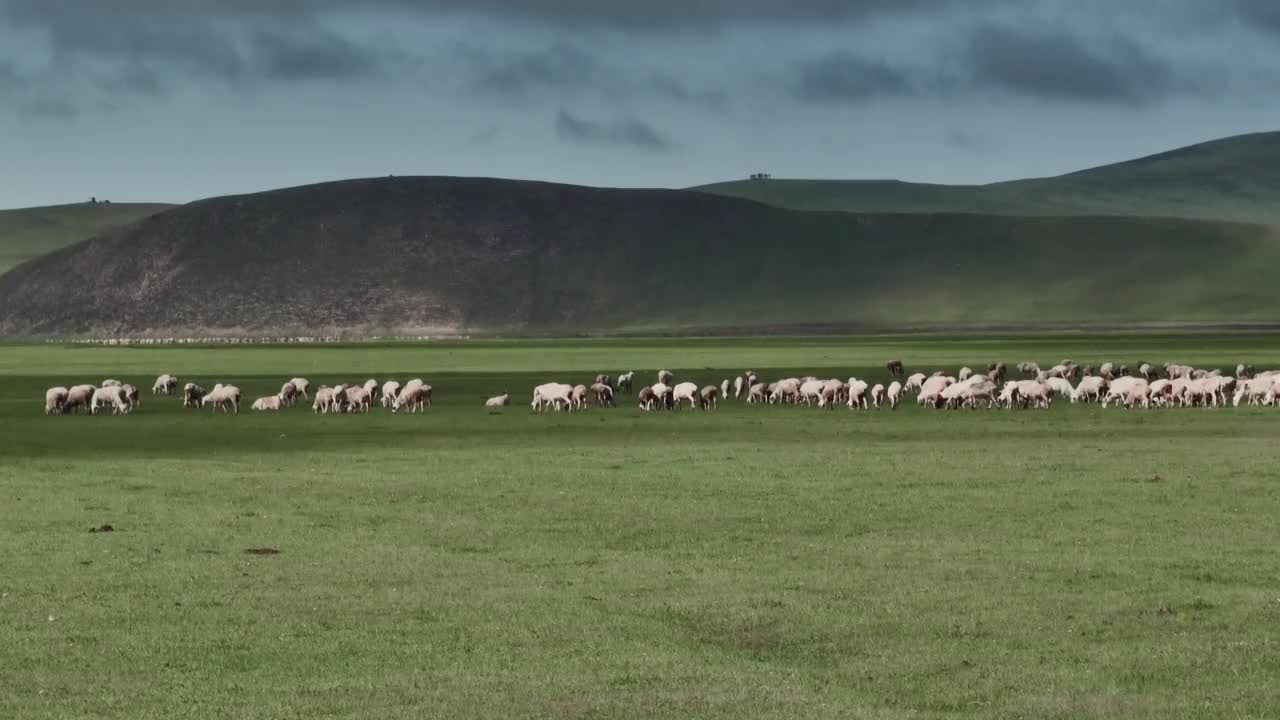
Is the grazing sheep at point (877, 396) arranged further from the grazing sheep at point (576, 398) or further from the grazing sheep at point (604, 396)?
the grazing sheep at point (576, 398)

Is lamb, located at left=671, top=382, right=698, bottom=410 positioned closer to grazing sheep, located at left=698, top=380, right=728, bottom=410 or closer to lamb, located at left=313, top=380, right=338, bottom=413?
grazing sheep, located at left=698, top=380, right=728, bottom=410

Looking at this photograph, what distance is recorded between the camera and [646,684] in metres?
12.9

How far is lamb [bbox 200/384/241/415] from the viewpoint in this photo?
165ft

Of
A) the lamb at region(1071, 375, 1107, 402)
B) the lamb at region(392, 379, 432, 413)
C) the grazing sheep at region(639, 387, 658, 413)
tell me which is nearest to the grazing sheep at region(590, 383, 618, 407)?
the grazing sheep at region(639, 387, 658, 413)

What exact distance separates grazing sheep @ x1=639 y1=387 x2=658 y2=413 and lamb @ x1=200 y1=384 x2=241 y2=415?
10.2 m

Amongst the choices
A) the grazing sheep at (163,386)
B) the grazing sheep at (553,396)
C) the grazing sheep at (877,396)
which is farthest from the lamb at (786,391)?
the grazing sheep at (163,386)

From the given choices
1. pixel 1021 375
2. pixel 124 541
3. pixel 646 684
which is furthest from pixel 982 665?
pixel 1021 375

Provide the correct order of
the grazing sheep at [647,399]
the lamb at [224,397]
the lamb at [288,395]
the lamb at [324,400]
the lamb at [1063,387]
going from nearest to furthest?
the lamb at [324,400] < the grazing sheep at [647,399] < the lamb at [224,397] < the lamb at [288,395] < the lamb at [1063,387]

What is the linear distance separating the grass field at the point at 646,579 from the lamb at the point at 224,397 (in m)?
14.4

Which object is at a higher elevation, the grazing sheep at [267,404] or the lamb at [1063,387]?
the lamb at [1063,387]

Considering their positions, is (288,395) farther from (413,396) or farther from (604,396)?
(604,396)

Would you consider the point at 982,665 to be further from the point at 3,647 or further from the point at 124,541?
the point at 124,541

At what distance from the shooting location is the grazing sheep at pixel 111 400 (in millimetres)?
48812

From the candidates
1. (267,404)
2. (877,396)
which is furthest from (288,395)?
(877,396)
